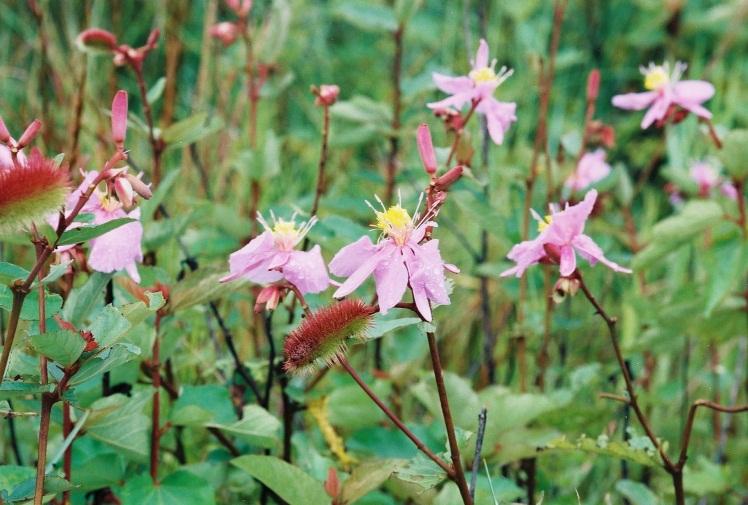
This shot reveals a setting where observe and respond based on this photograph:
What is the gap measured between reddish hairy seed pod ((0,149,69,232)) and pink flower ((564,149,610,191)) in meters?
1.00

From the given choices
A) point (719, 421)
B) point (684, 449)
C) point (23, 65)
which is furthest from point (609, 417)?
point (23, 65)

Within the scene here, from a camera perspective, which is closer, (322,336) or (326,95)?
(322,336)

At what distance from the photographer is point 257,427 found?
1.12 meters

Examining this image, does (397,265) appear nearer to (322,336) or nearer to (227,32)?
(322,336)

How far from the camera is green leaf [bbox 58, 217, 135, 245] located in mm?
803

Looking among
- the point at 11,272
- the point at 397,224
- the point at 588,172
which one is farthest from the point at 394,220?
the point at 588,172

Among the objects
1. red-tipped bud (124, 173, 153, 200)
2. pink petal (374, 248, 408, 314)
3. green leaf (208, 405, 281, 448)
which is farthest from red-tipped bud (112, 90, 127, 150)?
green leaf (208, 405, 281, 448)

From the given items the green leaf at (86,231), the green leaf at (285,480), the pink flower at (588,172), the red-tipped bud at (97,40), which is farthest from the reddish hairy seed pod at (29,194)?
the pink flower at (588,172)

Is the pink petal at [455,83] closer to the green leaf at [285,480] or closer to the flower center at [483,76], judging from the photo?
the flower center at [483,76]

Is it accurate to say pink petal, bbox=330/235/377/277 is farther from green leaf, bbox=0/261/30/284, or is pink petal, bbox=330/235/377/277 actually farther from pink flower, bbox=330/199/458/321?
green leaf, bbox=0/261/30/284

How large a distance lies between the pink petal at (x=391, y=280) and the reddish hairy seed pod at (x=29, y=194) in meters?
0.27

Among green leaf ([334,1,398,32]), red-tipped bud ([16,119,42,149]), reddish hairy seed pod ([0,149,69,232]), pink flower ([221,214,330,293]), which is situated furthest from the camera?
green leaf ([334,1,398,32])

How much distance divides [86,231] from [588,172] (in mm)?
1035

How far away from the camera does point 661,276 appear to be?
8.93ft
